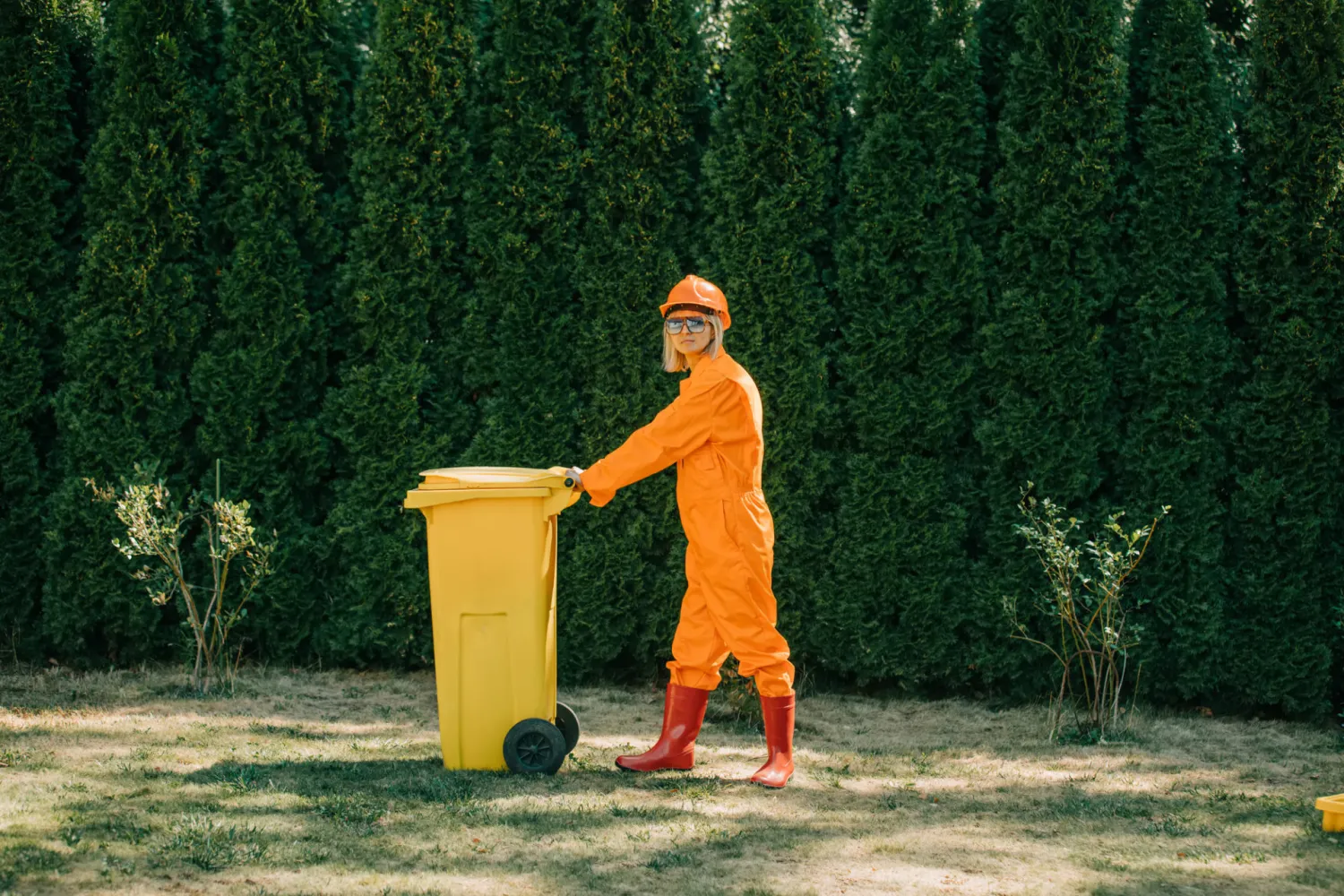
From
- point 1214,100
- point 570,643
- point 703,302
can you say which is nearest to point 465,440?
point 570,643

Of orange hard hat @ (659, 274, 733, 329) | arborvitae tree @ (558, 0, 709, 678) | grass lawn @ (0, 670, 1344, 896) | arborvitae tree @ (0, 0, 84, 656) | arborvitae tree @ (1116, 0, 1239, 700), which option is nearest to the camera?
grass lawn @ (0, 670, 1344, 896)

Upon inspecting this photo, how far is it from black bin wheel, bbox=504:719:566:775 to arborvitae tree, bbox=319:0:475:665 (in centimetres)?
186

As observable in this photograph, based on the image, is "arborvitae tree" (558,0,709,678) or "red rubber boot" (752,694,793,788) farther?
"arborvitae tree" (558,0,709,678)

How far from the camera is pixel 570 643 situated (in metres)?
5.89

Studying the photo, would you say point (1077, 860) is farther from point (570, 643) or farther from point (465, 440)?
point (465, 440)

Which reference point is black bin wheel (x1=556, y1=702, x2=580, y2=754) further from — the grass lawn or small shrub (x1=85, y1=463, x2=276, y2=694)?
small shrub (x1=85, y1=463, x2=276, y2=694)

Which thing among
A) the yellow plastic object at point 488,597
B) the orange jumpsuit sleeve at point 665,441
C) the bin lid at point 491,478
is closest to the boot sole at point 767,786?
the yellow plastic object at point 488,597

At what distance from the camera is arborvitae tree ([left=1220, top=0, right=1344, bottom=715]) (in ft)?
17.5

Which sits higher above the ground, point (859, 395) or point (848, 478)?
point (859, 395)

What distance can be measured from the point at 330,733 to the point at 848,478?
260cm

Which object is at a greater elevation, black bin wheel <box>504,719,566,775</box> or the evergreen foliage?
the evergreen foliage

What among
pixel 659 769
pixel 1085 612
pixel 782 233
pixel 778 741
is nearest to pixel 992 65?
pixel 782 233

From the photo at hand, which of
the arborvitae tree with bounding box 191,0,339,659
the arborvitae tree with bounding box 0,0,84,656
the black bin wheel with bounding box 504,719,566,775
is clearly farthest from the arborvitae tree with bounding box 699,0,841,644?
the arborvitae tree with bounding box 0,0,84,656

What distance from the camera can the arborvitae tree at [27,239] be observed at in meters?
5.92
